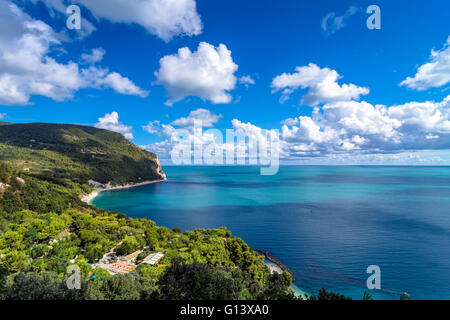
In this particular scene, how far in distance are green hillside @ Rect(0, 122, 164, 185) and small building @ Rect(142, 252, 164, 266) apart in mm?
90701

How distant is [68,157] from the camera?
142 m

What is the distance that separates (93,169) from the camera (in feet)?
437

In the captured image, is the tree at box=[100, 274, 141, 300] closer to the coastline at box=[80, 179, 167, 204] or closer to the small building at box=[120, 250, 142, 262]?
the small building at box=[120, 250, 142, 262]

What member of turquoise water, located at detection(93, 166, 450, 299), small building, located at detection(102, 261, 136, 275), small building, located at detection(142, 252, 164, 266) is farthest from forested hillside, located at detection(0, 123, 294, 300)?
turquoise water, located at detection(93, 166, 450, 299)

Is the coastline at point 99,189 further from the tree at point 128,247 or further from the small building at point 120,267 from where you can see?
the small building at point 120,267

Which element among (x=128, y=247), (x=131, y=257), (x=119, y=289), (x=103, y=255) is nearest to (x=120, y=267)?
(x=131, y=257)

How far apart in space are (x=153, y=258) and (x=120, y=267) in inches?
157

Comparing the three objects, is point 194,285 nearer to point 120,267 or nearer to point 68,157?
point 120,267

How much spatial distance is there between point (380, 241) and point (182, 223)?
47.7m

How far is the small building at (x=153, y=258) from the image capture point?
85.3ft

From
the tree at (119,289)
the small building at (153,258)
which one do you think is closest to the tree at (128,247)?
the small building at (153,258)

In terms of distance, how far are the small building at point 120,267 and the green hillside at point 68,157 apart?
294ft

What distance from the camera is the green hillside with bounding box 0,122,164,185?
111m

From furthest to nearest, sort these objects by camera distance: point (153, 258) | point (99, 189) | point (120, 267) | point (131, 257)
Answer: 1. point (99, 189)
2. point (131, 257)
3. point (153, 258)
4. point (120, 267)
